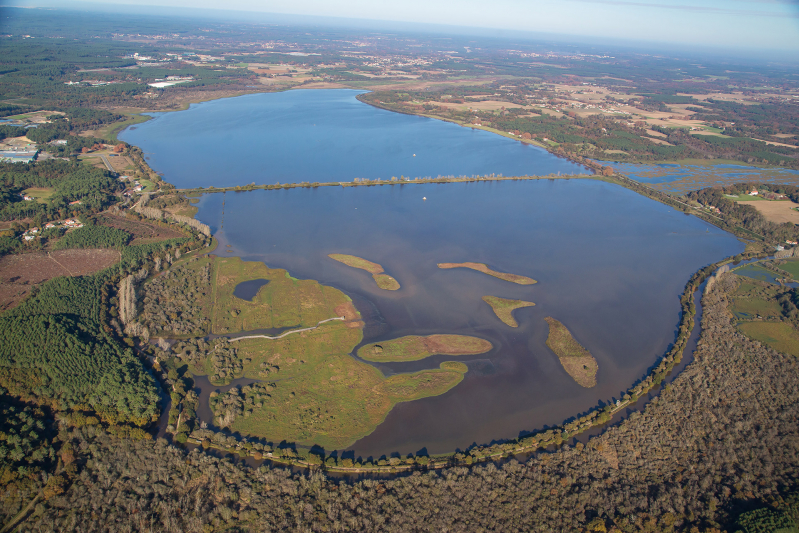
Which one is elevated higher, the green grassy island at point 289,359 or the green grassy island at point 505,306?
the green grassy island at point 505,306

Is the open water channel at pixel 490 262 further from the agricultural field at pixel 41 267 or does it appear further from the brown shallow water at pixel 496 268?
the agricultural field at pixel 41 267

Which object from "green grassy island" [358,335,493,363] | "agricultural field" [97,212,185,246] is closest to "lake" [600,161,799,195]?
"green grassy island" [358,335,493,363]

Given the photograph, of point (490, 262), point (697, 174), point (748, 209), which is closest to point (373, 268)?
point (490, 262)

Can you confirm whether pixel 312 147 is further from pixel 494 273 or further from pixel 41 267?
pixel 494 273

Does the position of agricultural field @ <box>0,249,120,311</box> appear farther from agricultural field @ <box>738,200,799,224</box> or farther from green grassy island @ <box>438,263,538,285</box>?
agricultural field @ <box>738,200,799,224</box>

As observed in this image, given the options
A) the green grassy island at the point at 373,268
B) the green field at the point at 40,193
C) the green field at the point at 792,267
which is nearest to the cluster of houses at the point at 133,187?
the green field at the point at 40,193

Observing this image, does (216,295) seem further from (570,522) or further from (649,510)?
(649,510)
